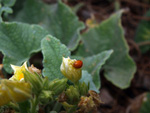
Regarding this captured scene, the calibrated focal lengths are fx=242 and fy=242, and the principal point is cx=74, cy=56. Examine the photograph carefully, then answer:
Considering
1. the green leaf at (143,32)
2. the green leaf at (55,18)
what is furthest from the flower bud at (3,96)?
the green leaf at (143,32)

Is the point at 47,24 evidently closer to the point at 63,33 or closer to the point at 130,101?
the point at 63,33

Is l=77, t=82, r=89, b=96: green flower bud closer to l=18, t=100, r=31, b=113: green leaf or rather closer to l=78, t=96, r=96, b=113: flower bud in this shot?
l=78, t=96, r=96, b=113: flower bud

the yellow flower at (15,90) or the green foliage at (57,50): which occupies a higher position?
the yellow flower at (15,90)

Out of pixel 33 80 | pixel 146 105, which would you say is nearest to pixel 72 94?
pixel 33 80

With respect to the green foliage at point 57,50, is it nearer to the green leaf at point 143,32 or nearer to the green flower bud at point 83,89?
the green flower bud at point 83,89

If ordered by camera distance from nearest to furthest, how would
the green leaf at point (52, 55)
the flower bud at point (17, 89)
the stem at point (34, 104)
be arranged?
the flower bud at point (17, 89) → the stem at point (34, 104) → the green leaf at point (52, 55)

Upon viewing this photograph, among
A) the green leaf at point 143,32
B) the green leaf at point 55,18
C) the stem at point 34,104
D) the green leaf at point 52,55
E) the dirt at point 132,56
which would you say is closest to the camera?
the stem at point 34,104
